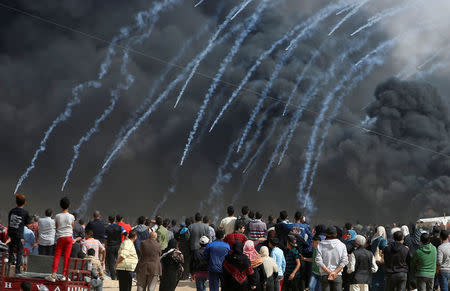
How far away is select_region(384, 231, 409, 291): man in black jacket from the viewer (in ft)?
48.7

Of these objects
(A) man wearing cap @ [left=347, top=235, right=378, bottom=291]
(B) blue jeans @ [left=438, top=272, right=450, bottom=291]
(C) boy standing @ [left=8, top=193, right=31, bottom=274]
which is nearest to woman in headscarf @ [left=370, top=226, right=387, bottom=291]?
(A) man wearing cap @ [left=347, top=235, right=378, bottom=291]

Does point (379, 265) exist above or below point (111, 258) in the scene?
below

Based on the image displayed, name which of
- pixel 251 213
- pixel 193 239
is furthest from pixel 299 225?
pixel 193 239

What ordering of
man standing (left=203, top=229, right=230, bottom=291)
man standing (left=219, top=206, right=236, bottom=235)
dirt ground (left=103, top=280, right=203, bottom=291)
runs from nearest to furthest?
man standing (left=203, top=229, right=230, bottom=291)
man standing (left=219, top=206, right=236, bottom=235)
dirt ground (left=103, top=280, right=203, bottom=291)

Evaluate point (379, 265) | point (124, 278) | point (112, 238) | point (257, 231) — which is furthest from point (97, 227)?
point (379, 265)

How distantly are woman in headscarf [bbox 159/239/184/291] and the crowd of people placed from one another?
0.03 meters

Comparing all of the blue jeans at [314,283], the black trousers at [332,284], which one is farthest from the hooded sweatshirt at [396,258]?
the black trousers at [332,284]

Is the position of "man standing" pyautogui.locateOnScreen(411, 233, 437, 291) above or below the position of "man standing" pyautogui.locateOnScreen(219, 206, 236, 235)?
below

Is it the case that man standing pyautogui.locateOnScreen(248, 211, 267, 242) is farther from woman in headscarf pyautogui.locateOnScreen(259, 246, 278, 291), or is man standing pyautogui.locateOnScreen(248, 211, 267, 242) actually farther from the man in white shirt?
the man in white shirt

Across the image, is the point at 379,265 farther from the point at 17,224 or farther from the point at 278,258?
the point at 17,224

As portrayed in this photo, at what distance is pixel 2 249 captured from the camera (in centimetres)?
1084

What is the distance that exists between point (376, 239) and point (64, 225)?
329 inches

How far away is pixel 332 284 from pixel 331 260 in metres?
0.58

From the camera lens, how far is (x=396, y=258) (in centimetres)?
1484
